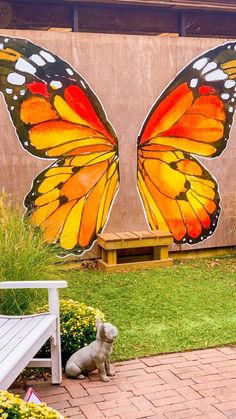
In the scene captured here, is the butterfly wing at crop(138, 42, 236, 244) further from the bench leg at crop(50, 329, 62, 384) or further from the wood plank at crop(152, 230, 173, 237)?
the bench leg at crop(50, 329, 62, 384)

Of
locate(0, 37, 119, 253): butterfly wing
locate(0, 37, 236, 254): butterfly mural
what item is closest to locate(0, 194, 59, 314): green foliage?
locate(0, 37, 236, 254): butterfly mural

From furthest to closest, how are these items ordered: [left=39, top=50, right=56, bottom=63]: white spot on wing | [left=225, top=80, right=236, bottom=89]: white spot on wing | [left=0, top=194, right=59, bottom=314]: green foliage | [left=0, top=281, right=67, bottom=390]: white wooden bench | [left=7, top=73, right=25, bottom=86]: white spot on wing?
[left=225, top=80, right=236, bottom=89]: white spot on wing < [left=39, top=50, right=56, bottom=63]: white spot on wing < [left=7, top=73, right=25, bottom=86]: white spot on wing < [left=0, top=194, right=59, bottom=314]: green foliage < [left=0, top=281, right=67, bottom=390]: white wooden bench

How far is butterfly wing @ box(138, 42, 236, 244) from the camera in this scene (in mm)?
6566

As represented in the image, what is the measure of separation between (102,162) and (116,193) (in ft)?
1.46

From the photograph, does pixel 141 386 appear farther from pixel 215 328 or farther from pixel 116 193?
pixel 116 193

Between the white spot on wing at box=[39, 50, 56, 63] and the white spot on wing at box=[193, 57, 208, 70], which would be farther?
the white spot on wing at box=[193, 57, 208, 70]

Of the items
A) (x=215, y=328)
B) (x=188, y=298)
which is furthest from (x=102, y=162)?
(x=215, y=328)

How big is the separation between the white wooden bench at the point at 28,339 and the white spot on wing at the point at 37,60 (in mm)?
3477

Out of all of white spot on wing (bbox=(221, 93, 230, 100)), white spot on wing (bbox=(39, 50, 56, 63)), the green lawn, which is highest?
white spot on wing (bbox=(39, 50, 56, 63))

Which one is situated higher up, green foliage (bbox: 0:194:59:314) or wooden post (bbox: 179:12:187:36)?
wooden post (bbox: 179:12:187:36)

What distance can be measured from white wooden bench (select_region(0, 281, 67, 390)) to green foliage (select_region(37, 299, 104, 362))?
27 cm

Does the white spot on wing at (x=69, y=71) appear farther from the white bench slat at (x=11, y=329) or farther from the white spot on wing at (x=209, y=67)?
the white bench slat at (x=11, y=329)

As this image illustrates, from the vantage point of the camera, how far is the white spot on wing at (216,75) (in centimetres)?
673

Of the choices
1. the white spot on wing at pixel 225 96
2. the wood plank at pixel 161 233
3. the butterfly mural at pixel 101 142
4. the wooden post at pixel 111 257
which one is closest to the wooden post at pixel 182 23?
the butterfly mural at pixel 101 142
